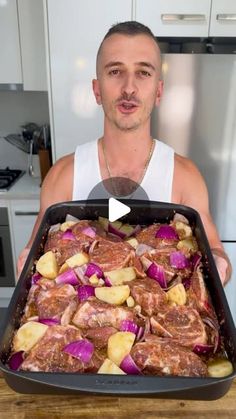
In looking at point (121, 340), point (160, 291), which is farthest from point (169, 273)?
A: point (121, 340)

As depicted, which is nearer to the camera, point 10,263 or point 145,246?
point 145,246

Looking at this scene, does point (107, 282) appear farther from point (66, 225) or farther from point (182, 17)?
point (182, 17)

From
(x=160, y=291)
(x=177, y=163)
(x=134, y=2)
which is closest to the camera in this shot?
(x=160, y=291)

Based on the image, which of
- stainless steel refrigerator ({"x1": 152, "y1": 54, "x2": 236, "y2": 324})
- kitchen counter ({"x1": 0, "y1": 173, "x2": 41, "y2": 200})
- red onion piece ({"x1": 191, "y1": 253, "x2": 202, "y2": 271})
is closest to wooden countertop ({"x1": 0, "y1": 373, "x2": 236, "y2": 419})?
red onion piece ({"x1": 191, "y1": 253, "x2": 202, "y2": 271})

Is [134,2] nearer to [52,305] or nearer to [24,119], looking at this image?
[24,119]

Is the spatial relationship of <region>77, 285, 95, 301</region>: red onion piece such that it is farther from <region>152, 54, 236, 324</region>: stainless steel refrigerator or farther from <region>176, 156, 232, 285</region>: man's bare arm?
<region>152, 54, 236, 324</region>: stainless steel refrigerator

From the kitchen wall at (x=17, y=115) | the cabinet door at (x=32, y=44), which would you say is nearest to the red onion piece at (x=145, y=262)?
the cabinet door at (x=32, y=44)

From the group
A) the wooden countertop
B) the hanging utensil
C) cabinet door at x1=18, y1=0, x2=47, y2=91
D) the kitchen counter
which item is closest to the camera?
the wooden countertop

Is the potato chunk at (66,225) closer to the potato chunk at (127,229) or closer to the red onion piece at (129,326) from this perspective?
the potato chunk at (127,229)
